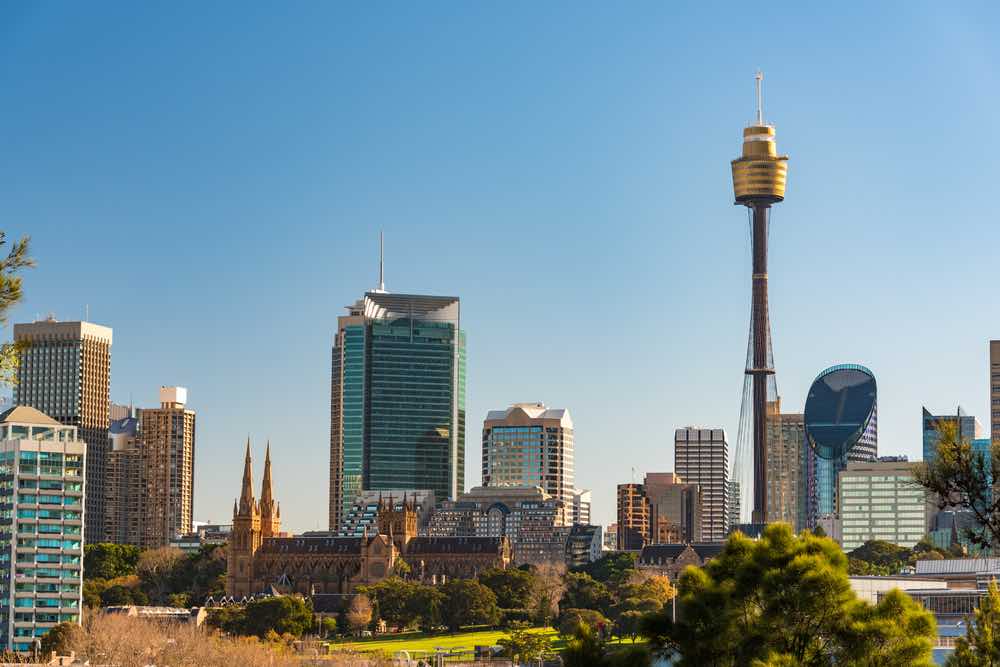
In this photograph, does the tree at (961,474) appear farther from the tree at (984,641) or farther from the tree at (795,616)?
the tree at (984,641)

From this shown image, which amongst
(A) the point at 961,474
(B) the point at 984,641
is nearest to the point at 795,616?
(B) the point at 984,641

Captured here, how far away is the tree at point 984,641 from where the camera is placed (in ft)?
217

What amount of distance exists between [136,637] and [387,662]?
2646 centimetres

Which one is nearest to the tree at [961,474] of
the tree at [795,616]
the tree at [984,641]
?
the tree at [795,616]

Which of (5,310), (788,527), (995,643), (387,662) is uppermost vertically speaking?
(5,310)

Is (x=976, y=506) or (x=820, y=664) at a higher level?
(x=976, y=506)

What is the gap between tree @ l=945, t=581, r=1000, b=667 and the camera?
66.1 meters

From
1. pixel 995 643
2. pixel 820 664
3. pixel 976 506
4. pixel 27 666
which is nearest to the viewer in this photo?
pixel 976 506

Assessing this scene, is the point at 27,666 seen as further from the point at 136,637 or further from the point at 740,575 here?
the point at 740,575

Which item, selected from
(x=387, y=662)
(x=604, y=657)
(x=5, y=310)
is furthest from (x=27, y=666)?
(x=5, y=310)

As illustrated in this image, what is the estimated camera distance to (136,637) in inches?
7849

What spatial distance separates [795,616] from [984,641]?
356 inches

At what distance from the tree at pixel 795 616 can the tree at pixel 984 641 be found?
10.1 ft

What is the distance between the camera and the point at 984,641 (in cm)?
6781
